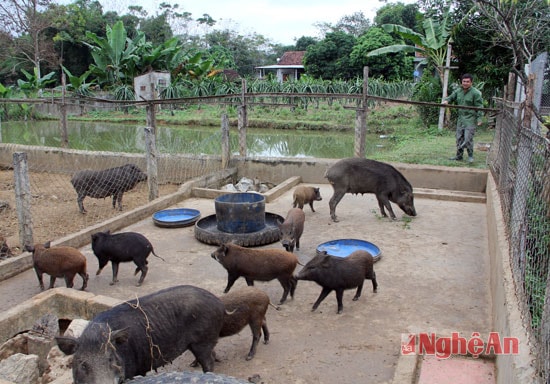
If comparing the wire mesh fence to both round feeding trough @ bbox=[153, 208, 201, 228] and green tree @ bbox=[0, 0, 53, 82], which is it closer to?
round feeding trough @ bbox=[153, 208, 201, 228]

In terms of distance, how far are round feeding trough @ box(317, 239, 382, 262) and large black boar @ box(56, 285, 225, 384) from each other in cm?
274

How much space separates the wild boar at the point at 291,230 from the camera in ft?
19.2

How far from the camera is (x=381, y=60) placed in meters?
31.2

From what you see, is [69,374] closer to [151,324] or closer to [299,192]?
[151,324]

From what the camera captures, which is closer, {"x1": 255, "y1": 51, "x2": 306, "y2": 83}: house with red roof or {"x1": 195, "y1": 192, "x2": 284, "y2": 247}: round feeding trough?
{"x1": 195, "y1": 192, "x2": 284, "y2": 247}: round feeding trough

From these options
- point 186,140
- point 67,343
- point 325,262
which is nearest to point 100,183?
point 325,262

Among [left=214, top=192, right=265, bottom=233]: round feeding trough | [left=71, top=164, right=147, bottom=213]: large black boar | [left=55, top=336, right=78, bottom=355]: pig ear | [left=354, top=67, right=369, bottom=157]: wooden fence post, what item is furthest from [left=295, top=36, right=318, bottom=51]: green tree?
[left=55, top=336, right=78, bottom=355]: pig ear

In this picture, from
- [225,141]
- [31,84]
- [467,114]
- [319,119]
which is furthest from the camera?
[31,84]

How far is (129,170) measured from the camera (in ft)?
A: 29.2

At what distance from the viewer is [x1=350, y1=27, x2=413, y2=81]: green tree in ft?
102

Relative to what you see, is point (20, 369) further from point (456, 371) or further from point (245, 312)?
point (456, 371)

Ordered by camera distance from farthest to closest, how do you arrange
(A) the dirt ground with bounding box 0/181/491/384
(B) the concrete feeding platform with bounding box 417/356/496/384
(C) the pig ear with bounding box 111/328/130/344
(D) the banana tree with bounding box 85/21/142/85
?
(D) the banana tree with bounding box 85/21/142/85 → (A) the dirt ground with bounding box 0/181/491/384 → (B) the concrete feeding platform with bounding box 417/356/496/384 → (C) the pig ear with bounding box 111/328/130/344

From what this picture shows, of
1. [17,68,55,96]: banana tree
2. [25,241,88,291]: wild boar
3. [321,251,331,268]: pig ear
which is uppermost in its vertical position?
[17,68,55,96]: banana tree

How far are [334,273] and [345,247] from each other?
1709mm
